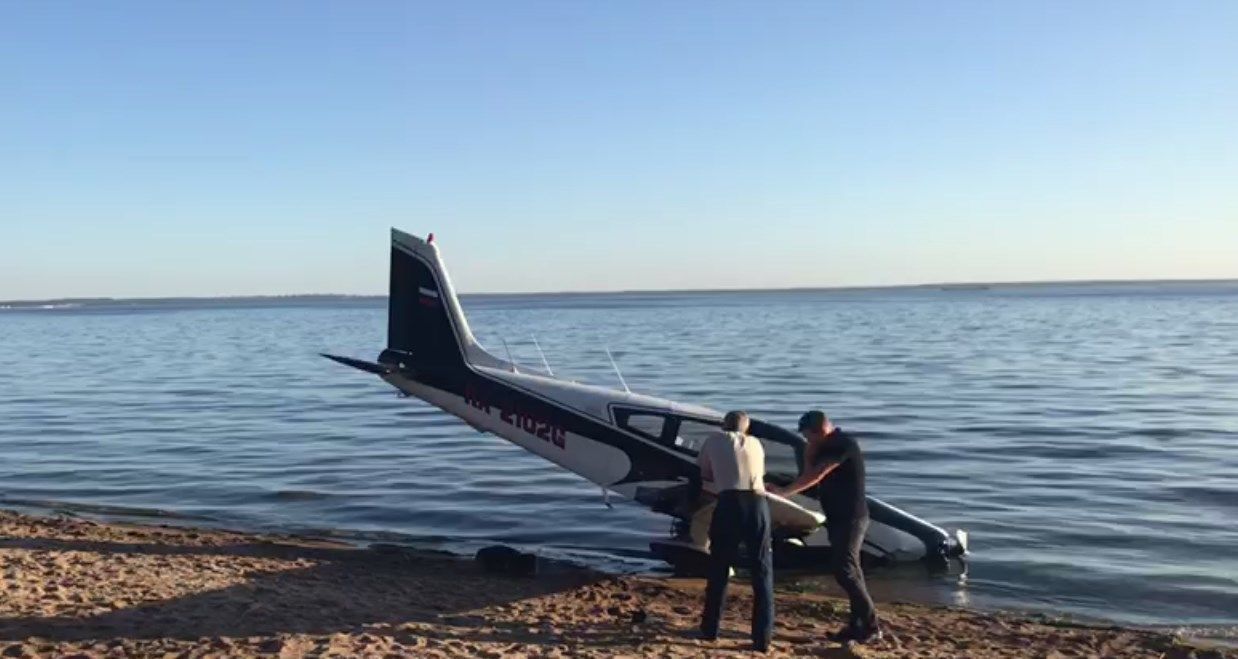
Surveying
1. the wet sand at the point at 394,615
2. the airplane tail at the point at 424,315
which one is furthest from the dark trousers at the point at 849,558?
the airplane tail at the point at 424,315

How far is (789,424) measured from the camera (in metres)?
26.3

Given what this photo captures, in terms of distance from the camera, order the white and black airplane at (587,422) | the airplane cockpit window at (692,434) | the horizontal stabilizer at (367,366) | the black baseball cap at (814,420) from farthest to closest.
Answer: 1. the horizontal stabilizer at (367,366)
2. the airplane cockpit window at (692,434)
3. the white and black airplane at (587,422)
4. the black baseball cap at (814,420)

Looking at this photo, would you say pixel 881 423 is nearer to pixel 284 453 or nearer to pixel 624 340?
pixel 284 453

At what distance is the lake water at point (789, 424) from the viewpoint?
558 inches

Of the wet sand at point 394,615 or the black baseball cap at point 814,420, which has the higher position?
the black baseball cap at point 814,420

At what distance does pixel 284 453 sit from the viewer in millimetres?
23531

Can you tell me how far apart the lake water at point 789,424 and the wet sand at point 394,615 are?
5.52ft

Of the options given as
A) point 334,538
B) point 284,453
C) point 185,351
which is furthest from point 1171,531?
point 185,351

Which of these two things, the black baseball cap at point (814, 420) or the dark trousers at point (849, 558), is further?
the black baseball cap at point (814, 420)

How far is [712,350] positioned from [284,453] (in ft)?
109

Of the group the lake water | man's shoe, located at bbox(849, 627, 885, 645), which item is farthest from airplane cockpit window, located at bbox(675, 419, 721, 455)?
man's shoe, located at bbox(849, 627, 885, 645)

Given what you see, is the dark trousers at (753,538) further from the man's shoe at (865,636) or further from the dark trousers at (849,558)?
the man's shoe at (865,636)

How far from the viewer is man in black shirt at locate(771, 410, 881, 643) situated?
958 cm

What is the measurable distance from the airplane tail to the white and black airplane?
0.05 feet
